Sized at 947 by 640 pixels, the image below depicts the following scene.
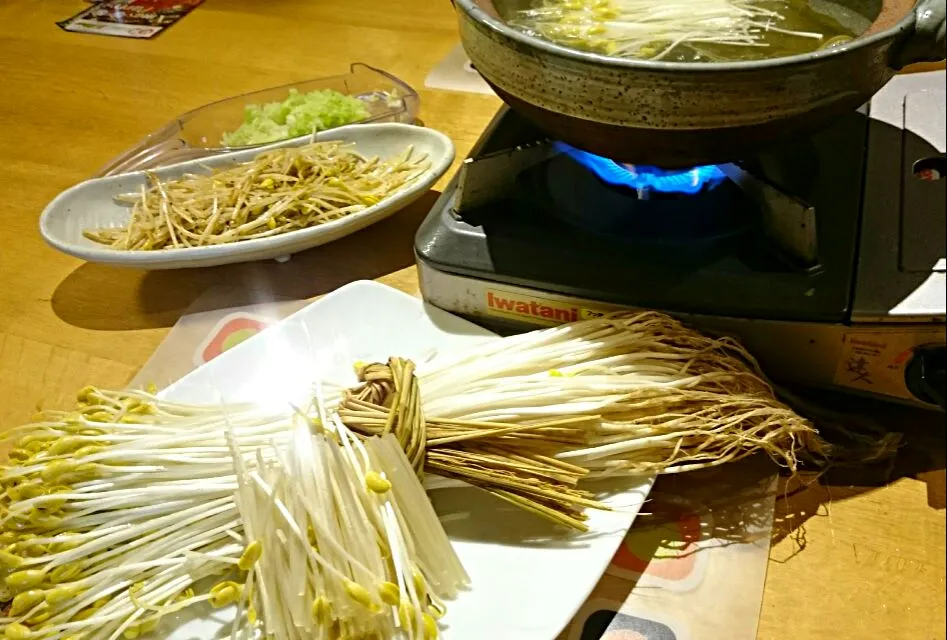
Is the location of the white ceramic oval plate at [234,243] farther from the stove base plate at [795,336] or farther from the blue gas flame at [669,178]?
the blue gas flame at [669,178]

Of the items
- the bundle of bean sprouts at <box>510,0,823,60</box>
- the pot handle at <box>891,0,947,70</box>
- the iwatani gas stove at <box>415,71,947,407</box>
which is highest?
the pot handle at <box>891,0,947,70</box>

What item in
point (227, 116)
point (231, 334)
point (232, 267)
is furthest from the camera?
point (227, 116)

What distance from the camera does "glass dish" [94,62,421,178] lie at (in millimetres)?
1297

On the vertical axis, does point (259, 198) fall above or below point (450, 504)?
above

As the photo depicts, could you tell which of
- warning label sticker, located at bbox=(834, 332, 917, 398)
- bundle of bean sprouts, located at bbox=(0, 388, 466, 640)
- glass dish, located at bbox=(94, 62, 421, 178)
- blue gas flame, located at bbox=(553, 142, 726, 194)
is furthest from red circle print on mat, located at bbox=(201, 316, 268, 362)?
warning label sticker, located at bbox=(834, 332, 917, 398)

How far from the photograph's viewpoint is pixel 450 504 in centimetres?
78

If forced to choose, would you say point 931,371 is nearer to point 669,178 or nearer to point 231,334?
point 669,178

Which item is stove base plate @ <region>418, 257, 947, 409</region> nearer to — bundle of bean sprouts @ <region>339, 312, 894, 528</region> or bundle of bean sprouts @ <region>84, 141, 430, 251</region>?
bundle of bean sprouts @ <region>339, 312, 894, 528</region>

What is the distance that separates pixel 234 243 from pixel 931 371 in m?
0.87

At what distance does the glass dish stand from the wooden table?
0.08 metres

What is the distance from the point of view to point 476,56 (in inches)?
32.1

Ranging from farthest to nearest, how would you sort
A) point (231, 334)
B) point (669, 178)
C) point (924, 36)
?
point (231, 334) → point (669, 178) → point (924, 36)

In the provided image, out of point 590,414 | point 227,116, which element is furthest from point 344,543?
point 227,116

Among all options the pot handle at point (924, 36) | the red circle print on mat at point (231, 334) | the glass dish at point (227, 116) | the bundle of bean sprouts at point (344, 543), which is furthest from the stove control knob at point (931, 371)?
the glass dish at point (227, 116)
